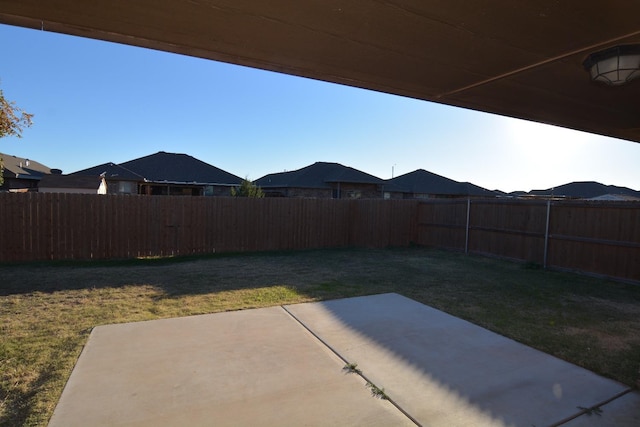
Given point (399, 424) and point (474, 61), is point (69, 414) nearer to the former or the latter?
point (399, 424)

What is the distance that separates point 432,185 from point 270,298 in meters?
30.3

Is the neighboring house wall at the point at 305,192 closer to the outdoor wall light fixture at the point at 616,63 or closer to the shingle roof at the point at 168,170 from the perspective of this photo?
the shingle roof at the point at 168,170

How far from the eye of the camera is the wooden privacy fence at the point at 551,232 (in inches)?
309

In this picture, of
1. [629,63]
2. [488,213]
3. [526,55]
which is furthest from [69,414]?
[488,213]

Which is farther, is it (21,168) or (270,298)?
(21,168)

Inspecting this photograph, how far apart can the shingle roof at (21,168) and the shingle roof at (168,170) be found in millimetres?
3244

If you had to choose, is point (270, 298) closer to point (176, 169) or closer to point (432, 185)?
point (176, 169)

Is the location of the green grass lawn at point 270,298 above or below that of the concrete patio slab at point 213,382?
below

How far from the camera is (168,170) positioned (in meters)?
25.5

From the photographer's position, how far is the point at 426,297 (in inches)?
238

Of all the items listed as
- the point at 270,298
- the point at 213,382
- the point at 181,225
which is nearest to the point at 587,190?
the point at 181,225

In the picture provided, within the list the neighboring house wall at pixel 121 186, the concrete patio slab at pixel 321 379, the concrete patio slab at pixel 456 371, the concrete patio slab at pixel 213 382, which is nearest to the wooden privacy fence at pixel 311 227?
the concrete patio slab at pixel 456 371

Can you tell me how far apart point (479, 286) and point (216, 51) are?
6199 millimetres

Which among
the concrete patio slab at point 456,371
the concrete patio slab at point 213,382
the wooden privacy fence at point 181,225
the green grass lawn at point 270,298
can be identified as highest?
the wooden privacy fence at point 181,225
